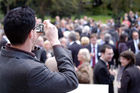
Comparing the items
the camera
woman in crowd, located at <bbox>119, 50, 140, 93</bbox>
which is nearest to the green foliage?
woman in crowd, located at <bbox>119, 50, 140, 93</bbox>

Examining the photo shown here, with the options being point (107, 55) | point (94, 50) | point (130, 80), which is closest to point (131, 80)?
point (130, 80)

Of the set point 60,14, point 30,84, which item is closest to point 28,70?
point 30,84

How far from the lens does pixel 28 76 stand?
160 cm

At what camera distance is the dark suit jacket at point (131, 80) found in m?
4.68

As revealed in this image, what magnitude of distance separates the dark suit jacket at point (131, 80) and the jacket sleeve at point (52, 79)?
3.11m

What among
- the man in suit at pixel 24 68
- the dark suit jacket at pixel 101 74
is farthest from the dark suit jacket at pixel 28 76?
the dark suit jacket at pixel 101 74

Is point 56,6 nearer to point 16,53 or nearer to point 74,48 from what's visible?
point 74,48

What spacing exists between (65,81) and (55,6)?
2532 centimetres

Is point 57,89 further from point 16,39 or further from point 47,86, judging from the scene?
point 16,39

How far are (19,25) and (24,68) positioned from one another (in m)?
0.27

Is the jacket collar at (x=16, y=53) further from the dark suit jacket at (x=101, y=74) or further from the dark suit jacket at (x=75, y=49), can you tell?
the dark suit jacket at (x=75, y=49)

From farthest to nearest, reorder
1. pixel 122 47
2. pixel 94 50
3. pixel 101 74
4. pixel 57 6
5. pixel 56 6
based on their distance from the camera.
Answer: pixel 56 6 → pixel 57 6 → pixel 122 47 → pixel 94 50 → pixel 101 74

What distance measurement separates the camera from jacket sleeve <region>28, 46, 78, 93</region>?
1615mm

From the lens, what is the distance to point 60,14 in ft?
96.4
